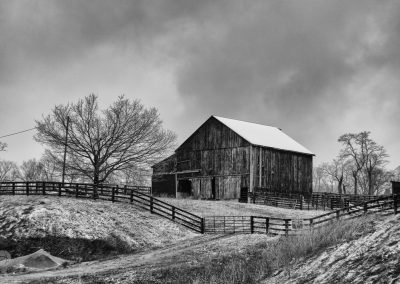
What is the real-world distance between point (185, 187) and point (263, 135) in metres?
9.55

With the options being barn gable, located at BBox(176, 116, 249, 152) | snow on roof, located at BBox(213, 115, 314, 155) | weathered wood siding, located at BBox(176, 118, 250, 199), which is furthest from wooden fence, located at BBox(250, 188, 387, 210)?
barn gable, located at BBox(176, 116, 249, 152)

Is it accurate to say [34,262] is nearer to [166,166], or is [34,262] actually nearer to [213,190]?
[213,190]

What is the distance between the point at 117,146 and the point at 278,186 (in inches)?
622

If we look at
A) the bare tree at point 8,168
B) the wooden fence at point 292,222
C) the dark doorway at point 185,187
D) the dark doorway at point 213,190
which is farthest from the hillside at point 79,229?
the bare tree at point 8,168

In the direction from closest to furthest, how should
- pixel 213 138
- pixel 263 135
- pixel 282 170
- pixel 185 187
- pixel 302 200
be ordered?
pixel 302 200 → pixel 213 138 → pixel 282 170 → pixel 185 187 → pixel 263 135

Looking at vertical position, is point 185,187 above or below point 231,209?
above

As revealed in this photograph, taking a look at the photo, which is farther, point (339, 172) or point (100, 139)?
point (339, 172)

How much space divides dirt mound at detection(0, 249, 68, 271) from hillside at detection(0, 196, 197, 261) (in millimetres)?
1599

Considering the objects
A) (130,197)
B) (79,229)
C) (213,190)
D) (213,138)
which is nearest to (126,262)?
(79,229)

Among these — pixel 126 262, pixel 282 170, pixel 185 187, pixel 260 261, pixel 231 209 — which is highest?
pixel 282 170

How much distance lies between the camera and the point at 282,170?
160ft

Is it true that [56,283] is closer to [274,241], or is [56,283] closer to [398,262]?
[274,241]

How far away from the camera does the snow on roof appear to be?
48.1 metres

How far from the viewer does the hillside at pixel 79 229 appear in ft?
87.0
